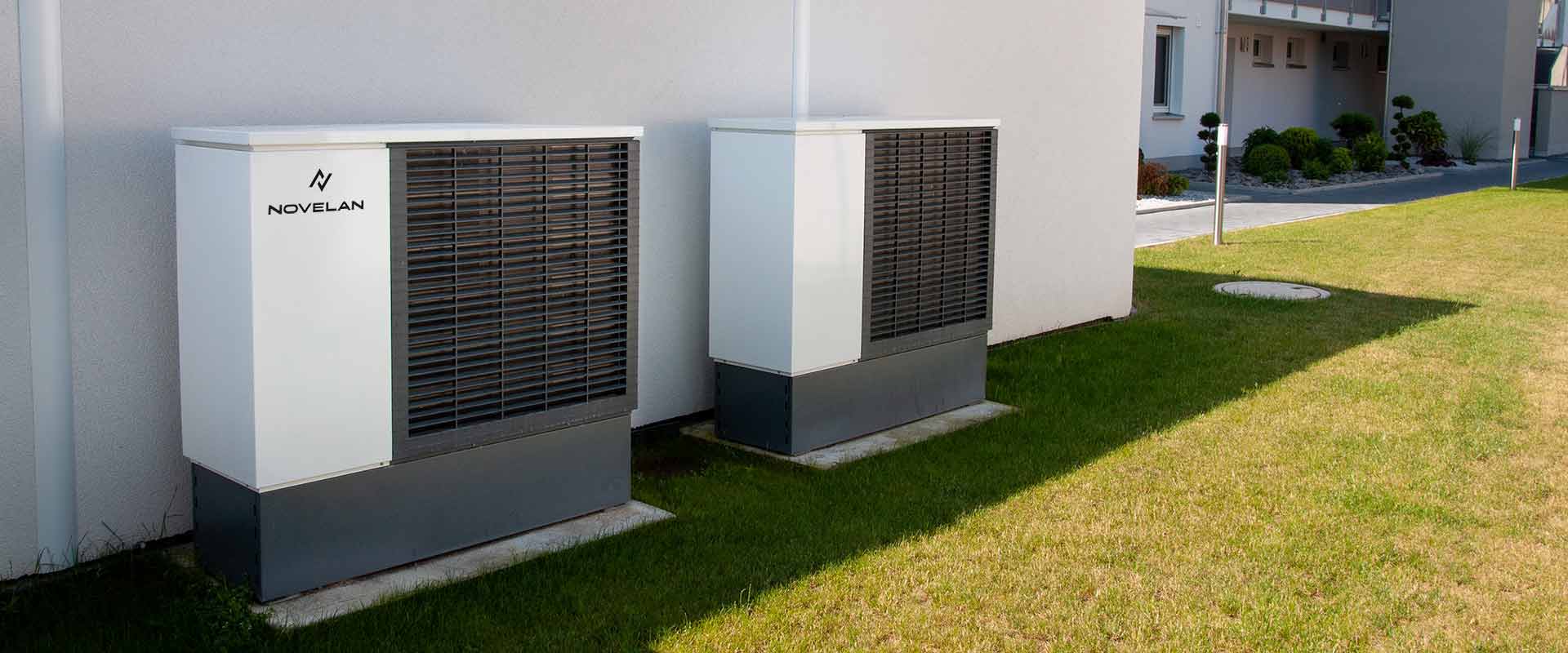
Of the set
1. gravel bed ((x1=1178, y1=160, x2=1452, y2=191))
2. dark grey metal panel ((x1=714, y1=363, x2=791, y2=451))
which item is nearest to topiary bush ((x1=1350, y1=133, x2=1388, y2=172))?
gravel bed ((x1=1178, y1=160, x2=1452, y2=191))

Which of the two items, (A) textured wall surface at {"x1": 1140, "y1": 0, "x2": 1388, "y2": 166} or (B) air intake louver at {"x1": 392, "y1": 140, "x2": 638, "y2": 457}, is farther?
(A) textured wall surface at {"x1": 1140, "y1": 0, "x2": 1388, "y2": 166}

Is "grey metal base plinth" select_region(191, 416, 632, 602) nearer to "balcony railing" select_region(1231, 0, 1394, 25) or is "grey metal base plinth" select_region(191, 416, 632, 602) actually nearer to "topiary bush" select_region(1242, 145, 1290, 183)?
"topiary bush" select_region(1242, 145, 1290, 183)

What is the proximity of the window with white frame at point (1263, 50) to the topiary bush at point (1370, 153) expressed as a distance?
441 centimetres

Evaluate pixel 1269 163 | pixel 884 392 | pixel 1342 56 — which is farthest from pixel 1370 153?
pixel 884 392

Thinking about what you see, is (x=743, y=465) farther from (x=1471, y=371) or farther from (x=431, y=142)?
(x=1471, y=371)

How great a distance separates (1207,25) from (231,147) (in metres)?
25.3

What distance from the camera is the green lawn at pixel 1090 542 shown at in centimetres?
392

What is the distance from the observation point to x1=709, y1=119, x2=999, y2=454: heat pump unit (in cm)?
573

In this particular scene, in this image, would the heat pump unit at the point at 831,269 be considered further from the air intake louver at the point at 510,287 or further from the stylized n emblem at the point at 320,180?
the stylized n emblem at the point at 320,180

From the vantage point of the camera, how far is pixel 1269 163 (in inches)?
917

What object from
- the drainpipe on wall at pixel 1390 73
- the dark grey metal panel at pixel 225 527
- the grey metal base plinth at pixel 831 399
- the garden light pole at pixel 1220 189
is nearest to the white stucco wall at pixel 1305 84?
the drainpipe on wall at pixel 1390 73

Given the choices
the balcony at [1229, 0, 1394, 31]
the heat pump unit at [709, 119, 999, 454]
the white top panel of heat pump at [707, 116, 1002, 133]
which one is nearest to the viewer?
the white top panel of heat pump at [707, 116, 1002, 133]

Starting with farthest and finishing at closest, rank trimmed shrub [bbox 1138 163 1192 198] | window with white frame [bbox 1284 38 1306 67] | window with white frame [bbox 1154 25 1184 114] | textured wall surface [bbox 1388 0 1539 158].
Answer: window with white frame [bbox 1284 38 1306 67]
textured wall surface [bbox 1388 0 1539 158]
window with white frame [bbox 1154 25 1184 114]
trimmed shrub [bbox 1138 163 1192 198]

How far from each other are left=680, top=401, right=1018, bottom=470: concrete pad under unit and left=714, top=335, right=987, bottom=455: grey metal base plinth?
3cm
